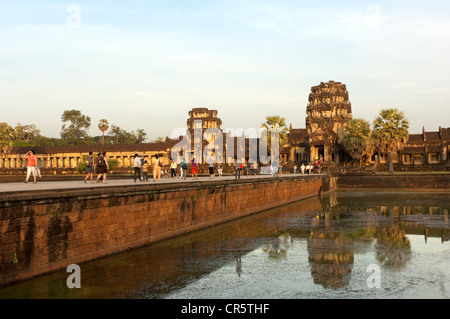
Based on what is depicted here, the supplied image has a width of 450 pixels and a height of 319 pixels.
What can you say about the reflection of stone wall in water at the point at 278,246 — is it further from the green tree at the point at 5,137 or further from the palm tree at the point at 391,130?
the green tree at the point at 5,137

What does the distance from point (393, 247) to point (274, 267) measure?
17.7 ft

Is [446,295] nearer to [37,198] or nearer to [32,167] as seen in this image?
[37,198]

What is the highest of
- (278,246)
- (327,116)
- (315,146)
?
(327,116)

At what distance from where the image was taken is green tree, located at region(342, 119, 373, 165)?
244ft

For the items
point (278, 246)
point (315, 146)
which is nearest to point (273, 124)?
point (315, 146)

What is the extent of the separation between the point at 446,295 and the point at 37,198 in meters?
9.46

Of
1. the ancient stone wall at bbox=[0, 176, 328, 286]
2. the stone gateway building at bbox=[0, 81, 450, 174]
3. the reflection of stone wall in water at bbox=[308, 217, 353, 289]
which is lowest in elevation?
the reflection of stone wall in water at bbox=[308, 217, 353, 289]

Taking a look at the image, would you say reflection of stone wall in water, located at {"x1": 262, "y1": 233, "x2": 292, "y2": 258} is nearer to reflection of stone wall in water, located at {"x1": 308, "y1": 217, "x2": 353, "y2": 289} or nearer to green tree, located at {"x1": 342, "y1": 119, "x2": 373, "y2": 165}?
reflection of stone wall in water, located at {"x1": 308, "y1": 217, "x2": 353, "y2": 289}

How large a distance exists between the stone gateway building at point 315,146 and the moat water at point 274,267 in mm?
56438

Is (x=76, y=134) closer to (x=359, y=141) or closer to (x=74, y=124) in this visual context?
(x=74, y=124)

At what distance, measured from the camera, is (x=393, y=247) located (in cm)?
1617

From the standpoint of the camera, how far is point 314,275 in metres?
12.0

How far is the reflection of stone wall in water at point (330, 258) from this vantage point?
11.4m

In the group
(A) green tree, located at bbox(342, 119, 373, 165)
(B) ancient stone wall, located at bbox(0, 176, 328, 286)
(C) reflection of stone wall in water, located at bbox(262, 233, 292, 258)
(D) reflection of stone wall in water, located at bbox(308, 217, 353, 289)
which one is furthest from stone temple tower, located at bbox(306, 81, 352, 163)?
(C) reflection of stone wall in water, located at bbox(262, 233, 292, 258)
